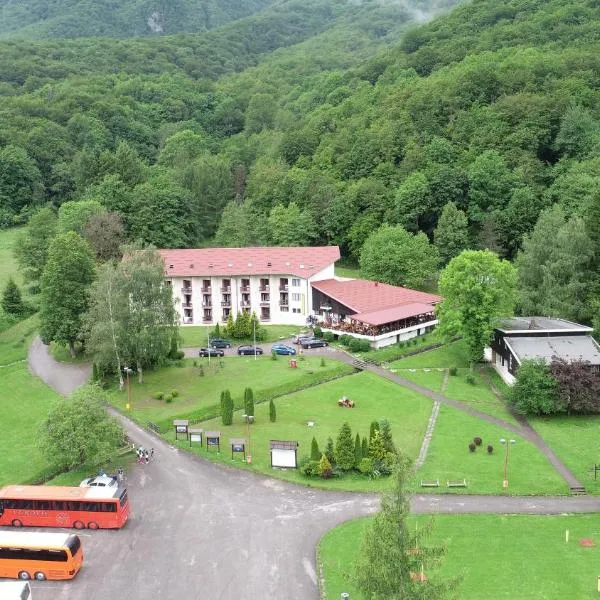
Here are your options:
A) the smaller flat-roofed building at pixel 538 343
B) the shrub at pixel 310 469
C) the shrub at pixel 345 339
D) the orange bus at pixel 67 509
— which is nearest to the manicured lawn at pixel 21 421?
the orange bus at pixel 67 509

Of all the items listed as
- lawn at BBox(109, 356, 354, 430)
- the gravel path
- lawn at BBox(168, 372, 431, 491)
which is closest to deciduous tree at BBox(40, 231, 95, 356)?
lawn at BBox(109, 356, 354, 430)

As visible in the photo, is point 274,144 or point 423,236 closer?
point 423,236

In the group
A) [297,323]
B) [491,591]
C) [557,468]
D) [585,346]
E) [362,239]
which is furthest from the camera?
[362,239]

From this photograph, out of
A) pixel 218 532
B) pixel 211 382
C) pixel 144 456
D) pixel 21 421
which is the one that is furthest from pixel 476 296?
pixel 21 421

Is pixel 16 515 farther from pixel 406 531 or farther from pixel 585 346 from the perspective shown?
pixel 585 346

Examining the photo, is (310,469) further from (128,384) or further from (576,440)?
(128,384)

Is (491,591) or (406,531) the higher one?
(406,531)

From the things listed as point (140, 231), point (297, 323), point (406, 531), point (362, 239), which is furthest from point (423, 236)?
point (406, 531)
